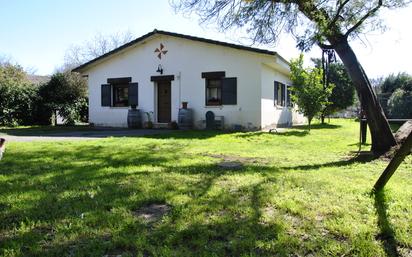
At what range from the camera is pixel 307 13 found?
841cm

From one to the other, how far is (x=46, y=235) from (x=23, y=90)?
20954 mm

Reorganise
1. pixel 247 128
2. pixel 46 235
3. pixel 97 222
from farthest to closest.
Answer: pixel 247 128, pixel 97 222, pixel 46 235

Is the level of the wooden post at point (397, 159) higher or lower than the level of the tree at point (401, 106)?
lower

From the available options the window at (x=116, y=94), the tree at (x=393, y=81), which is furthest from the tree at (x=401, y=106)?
the window at (x=116, y=94)

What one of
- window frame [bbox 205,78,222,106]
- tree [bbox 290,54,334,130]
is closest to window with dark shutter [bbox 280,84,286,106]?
tree [bbox 290,54,334,130]

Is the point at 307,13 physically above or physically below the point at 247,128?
above

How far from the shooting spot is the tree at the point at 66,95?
22.8 meters

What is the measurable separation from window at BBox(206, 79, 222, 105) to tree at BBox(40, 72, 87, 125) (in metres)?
8.96

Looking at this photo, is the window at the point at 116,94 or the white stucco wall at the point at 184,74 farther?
the window at the point at 116,94

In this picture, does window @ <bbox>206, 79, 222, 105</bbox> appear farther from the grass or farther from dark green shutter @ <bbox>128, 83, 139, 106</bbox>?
the grass

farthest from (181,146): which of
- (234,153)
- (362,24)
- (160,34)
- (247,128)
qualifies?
(160,34)

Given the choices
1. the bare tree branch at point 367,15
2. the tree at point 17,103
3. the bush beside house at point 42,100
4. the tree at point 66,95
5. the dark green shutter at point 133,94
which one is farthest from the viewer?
the tree at point 66,95

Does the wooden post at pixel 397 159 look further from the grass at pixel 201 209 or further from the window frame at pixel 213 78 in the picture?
the window frame at pixel 213 78

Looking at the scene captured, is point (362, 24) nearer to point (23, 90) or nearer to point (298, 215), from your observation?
point (298, 215)
